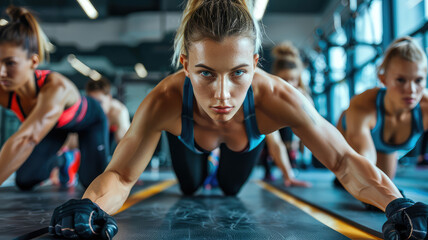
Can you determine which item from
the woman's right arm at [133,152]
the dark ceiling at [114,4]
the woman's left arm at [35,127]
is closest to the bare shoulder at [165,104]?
the woman's right arm at [133,152]

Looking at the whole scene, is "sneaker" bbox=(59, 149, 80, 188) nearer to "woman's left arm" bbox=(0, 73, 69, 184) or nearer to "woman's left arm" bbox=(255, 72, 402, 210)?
"woman's left arm" bbox=(0, 73, 69, 184)

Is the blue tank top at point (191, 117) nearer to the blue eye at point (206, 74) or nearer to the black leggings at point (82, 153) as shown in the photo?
the blue eye at point (206, 74)

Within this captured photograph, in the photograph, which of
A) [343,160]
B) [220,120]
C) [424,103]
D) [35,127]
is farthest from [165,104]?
[424,103]

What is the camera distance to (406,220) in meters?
1.00

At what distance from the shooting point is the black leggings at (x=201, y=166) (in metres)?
2.34

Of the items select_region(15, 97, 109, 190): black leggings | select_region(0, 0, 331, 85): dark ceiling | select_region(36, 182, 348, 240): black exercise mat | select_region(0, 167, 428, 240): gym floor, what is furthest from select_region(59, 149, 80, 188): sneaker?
select_region(0, 0, 331, 85): dark ceiling

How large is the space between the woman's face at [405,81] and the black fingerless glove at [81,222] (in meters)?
1.67

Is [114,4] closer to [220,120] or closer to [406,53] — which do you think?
[406,53]

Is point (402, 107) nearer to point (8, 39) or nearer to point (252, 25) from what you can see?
point (252, 25)

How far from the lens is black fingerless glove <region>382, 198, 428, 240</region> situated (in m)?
0.97

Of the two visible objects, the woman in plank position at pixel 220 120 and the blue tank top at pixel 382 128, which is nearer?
the woman in plank position at pixel 220 120

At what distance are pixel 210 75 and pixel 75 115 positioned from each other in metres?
1.72

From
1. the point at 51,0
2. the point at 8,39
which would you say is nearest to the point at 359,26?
the point at 8,39

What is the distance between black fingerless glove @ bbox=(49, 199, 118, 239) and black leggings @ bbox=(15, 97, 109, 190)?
1664 millimetres
